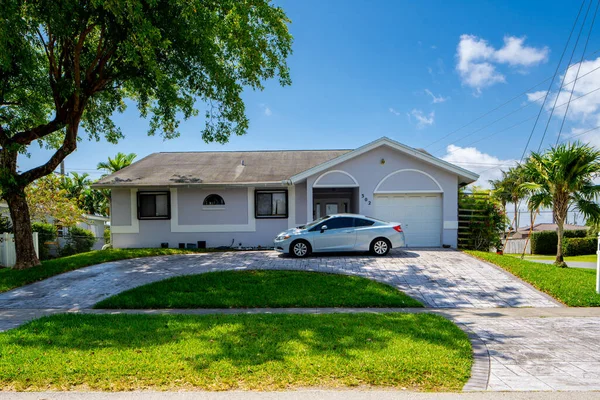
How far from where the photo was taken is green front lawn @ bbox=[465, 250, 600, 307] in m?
8.30

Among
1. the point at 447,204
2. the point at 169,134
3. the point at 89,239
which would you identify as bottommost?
the point at 89,239

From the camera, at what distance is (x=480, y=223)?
15.4m

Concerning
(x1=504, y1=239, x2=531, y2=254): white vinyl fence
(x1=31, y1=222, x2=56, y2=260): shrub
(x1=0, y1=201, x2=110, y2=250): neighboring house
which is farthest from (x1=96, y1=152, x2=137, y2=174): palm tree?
(x1=504, y1=239, x2=531, y2=254): white vinyl fence

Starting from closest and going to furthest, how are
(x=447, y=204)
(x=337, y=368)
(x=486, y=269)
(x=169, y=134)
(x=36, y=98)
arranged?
1. (x=337, y=368)
2. (x=486, y=269)
3. (x=36, y=98)
4. (x=447, y=204)
5. (x=169, y=134)

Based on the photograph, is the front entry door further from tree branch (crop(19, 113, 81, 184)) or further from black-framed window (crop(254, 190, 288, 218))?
tree branch (crop(19, 113, 81, 184))

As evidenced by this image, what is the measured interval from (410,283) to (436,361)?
5.12 meters

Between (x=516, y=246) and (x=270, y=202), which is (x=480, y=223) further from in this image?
(x=516, y=246)

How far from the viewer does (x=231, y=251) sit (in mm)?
15336

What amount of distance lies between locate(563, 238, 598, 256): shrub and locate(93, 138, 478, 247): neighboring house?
16.4m

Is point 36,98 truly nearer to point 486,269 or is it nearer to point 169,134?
point 169,134

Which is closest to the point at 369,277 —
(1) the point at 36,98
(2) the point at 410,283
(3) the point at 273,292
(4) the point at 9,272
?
(2) the point at 410,283

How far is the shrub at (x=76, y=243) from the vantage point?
1836 centimetres

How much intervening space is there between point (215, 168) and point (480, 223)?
1253 cm

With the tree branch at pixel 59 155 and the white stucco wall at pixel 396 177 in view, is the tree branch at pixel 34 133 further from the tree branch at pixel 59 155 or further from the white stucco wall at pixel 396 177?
the white stucco wall at pixel 396 177
